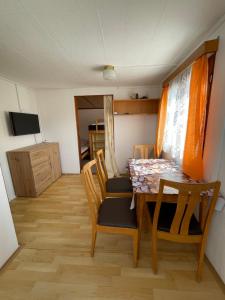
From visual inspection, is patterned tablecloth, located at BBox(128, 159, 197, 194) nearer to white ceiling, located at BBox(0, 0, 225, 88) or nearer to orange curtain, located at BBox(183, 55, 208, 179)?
orange curtain, located at BBox(183, 55, 208, 179)

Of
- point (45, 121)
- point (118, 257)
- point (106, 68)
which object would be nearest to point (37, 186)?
point (45, 121)

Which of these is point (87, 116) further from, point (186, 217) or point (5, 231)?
point (186, 217)

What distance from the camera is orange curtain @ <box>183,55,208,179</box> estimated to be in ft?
4.69

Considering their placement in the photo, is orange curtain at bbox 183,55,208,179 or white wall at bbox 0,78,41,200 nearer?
orange curtain at bbox 183,55,208,179

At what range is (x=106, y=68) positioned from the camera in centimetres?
215

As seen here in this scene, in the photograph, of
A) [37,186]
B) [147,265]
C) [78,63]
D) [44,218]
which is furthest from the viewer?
[37,186]

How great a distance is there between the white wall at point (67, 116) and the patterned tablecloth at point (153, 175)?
1506mm

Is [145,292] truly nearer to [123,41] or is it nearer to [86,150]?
[123,41]

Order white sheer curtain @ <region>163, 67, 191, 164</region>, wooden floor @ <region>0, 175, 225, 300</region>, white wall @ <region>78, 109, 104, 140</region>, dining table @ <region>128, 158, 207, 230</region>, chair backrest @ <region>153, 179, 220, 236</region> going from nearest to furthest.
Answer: chair backrest @ <region>153, 179, 220, 236</region> < wooden floor @ <region>0, 175, 225, 300</region> < dining table @ <region>128, 158, 207, 230</region> < white sheer curtain @ <region>163, 67, 191, 164</region> < white wall @ <region>78, 109, 104, 140</region>

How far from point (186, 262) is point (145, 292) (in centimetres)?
54

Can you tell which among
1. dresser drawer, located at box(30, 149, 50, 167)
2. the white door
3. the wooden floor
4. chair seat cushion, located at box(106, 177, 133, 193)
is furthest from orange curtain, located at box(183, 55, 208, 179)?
dresser drawer, located at box(30, 149, 50, 167)

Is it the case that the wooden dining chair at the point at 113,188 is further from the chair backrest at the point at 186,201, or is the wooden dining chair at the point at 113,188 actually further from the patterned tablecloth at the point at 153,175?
the chair backrest at the point at 186,201

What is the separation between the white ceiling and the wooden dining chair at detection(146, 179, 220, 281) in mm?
1339

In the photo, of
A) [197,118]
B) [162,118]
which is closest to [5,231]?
[197,118]
